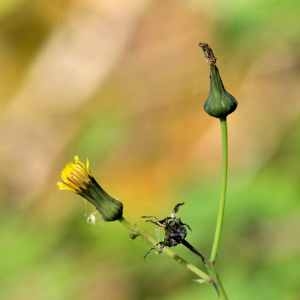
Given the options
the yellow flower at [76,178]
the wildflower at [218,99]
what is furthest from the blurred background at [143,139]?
the wildflower at [218,99]

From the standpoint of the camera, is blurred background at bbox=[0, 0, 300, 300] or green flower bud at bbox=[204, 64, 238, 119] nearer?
green flower bud at bbox=[204, 64, 238, 119]

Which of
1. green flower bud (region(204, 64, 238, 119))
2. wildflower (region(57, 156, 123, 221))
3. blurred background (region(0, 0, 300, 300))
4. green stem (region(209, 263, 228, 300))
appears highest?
blurred background (region(0, 0, 300, 300))

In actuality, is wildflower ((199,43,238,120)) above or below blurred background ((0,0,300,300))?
below

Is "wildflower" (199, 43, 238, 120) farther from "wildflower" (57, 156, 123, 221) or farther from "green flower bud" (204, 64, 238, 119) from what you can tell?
"wildflower" (57, 156, 123, 221)

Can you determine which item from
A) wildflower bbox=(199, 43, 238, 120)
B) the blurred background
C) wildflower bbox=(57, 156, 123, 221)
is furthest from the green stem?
the blurred background

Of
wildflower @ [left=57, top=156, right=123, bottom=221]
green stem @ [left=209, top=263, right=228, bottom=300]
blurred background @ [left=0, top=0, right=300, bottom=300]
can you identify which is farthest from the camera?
blurred background @ [left=0, top=0, right=300, bottom=300]

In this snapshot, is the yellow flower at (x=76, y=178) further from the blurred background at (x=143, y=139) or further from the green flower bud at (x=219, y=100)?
the blurred background at (x=143, y=139)

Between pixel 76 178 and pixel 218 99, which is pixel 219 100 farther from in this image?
pixel 76 178
